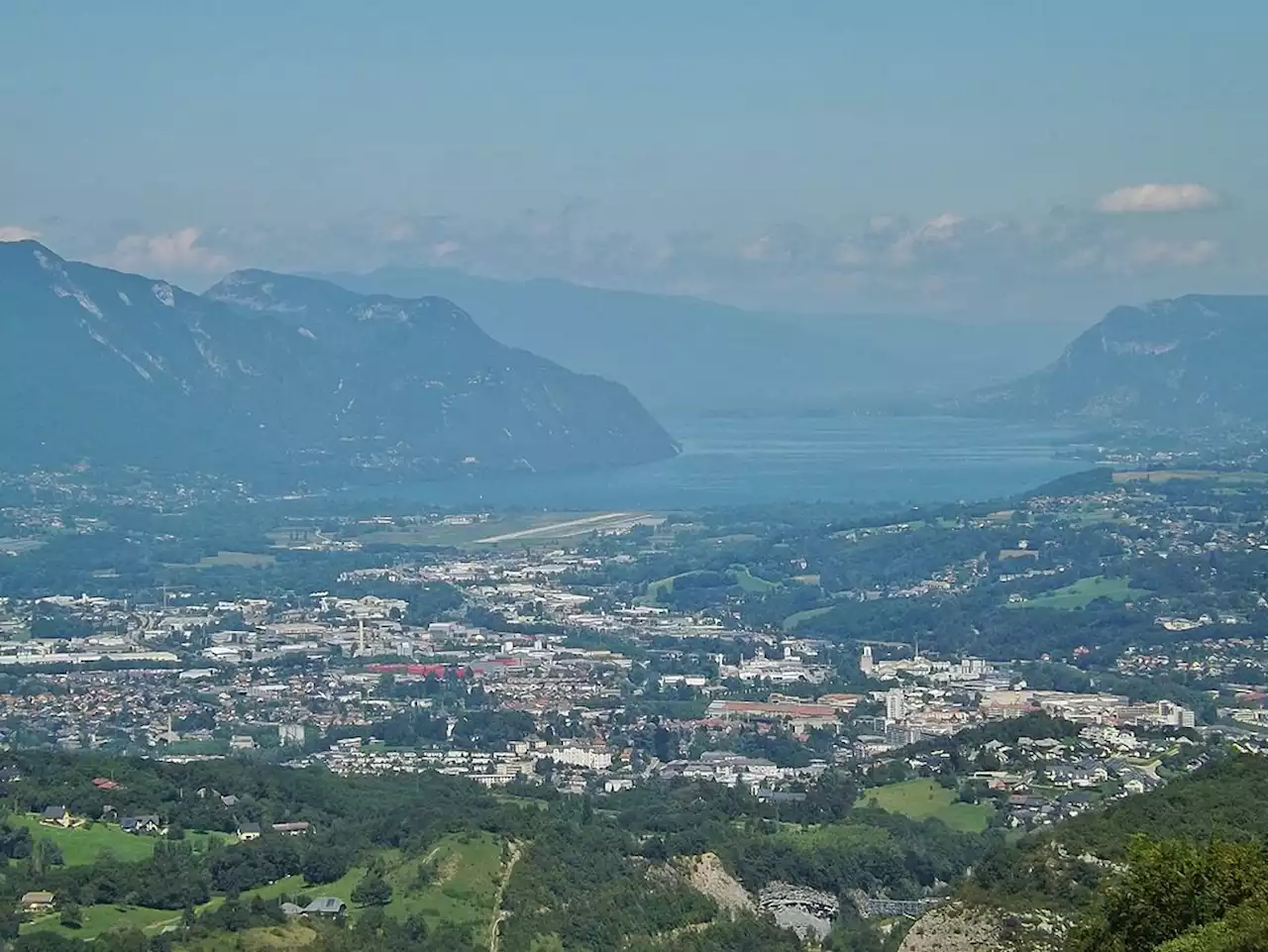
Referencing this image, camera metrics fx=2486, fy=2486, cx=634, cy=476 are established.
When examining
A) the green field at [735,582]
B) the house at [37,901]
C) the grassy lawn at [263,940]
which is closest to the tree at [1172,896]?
the grassy lawn at [263,940]

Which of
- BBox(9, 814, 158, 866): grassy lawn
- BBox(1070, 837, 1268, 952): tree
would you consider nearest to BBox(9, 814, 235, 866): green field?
BBox(9, 814, 158, 866): grassy lawn

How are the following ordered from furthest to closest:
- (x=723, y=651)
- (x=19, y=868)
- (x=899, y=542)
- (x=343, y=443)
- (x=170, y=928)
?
A: (x=343, y=443) < (x=899, y=542) < (x=723, y=651) < (x=19, y=868) < (x=170, y=928)

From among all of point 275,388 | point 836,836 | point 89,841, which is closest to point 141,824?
point 89,841

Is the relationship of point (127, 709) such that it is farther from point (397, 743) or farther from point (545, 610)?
point (545, 610)

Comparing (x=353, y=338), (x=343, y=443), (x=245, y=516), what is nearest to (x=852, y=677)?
(x=245, y=516)

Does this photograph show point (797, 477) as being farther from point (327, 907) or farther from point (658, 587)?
point (327, 907)
